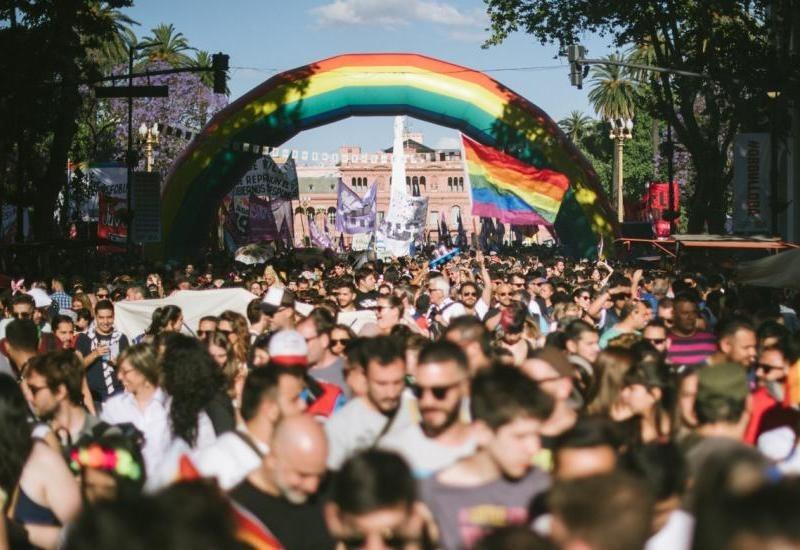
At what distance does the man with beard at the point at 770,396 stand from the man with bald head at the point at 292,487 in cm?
275

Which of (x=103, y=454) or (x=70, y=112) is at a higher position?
(x=70, y=112)

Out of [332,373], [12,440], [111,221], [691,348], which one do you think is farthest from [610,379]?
[111,221]

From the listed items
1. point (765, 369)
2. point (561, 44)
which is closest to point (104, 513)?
point (765, 369)

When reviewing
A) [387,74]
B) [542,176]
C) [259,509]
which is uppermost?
[387,74]

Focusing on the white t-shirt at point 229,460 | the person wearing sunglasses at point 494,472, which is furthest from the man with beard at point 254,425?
the person wearing sunglasses at point 494,472

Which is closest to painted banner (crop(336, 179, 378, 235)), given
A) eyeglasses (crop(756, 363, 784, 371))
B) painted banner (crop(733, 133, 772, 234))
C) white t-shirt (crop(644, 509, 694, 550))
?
painted banner (crop(733, 133, 772, 234))

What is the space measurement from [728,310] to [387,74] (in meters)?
19.9

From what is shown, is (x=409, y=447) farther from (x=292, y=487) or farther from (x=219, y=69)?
(x=219, y=69)

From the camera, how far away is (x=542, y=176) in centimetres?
2958

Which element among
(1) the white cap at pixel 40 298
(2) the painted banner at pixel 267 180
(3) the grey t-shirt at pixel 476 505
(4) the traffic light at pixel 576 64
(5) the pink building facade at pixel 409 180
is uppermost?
(5) the pink building facade at pixel 409 180

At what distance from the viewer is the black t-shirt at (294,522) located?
202 inches

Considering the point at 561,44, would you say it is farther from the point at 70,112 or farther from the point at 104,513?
the point at 104,513

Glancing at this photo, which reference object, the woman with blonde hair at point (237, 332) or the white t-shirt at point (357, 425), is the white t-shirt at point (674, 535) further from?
the woman with blonde hair at point (237, 332)

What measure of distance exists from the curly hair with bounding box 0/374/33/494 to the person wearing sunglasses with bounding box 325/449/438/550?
2.06 metres
